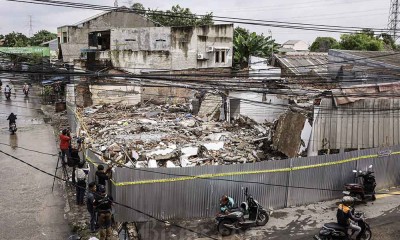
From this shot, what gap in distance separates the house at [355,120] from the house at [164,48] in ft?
60.7

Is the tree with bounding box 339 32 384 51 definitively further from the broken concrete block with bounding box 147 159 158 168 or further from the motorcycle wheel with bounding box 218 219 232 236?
the motorcycle wheel with bounding box 218 219 232 236

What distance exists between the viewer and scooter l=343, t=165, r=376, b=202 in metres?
12.0

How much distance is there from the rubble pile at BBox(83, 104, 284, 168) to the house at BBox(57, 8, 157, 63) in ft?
46.4

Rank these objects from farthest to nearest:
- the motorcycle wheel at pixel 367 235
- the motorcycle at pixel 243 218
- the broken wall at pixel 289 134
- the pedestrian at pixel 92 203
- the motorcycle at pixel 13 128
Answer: the motorcycle at pixel 13 128 → the broken wall at pixel 289 134 → the motorcycle at pixel 243 218 → the motorcycle wheel at pixel 367 235 → the pedestrian at pixel 92 203

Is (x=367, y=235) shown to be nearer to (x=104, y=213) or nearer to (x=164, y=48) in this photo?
(x=104, y=213)

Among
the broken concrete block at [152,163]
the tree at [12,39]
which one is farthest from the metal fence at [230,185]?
the tree at [12,39]

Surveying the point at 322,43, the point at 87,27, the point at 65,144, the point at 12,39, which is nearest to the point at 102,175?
the point at 65,144

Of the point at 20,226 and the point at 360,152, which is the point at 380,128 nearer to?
the point at 360,152

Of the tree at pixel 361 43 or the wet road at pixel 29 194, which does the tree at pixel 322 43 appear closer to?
the tree at pixel 361 43

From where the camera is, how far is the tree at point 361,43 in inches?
1375

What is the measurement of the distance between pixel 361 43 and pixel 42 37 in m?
51.0

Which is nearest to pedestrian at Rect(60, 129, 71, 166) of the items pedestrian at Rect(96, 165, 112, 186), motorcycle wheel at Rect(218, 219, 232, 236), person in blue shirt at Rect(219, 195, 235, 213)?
pedestrian at Rect(96, 165, 112, 186)

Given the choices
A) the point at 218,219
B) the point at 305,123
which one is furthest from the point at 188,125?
the point at 218,219

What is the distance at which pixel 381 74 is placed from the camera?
1786 centimetres
